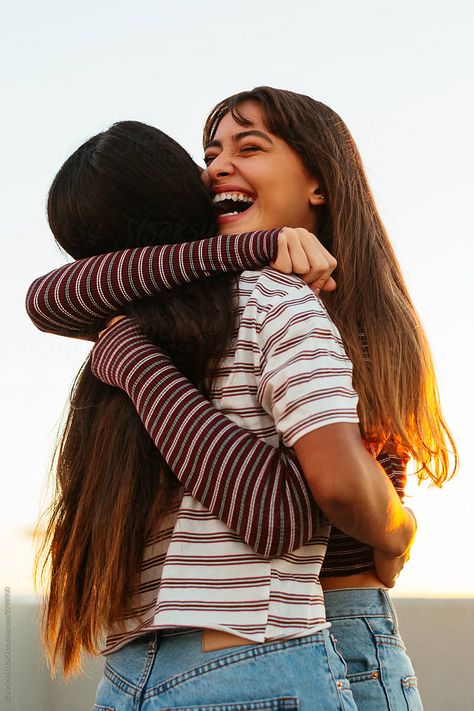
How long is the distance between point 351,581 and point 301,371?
0.43 metres

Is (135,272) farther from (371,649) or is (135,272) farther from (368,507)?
(371,649)

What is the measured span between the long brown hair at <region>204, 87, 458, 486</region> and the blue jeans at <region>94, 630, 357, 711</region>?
0.33 metres

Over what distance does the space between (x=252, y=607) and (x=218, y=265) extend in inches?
16.1

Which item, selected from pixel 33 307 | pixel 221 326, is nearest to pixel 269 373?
pixel 221 326

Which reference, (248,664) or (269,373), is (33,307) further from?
(248,664)

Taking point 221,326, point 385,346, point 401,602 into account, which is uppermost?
point 221,326

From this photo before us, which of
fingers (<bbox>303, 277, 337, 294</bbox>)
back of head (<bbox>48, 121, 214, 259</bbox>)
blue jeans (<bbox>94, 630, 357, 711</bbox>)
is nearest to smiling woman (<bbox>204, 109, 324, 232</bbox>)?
back of head (<bbox>48, 121, 214, 259</bbox>)

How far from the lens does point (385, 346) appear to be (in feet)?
3.85

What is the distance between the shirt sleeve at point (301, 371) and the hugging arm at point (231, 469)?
0.04m

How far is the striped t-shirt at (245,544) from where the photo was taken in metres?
0.86

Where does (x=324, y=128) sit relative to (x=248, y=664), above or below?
above

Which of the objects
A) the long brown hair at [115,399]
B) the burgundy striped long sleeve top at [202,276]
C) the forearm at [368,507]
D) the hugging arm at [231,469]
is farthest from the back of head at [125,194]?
the forearm at [368,507]

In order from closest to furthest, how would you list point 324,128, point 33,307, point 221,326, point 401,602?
point 221,326 → point 33,307 → point 324,128 → point 401,602

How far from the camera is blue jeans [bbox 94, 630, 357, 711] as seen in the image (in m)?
0.83
